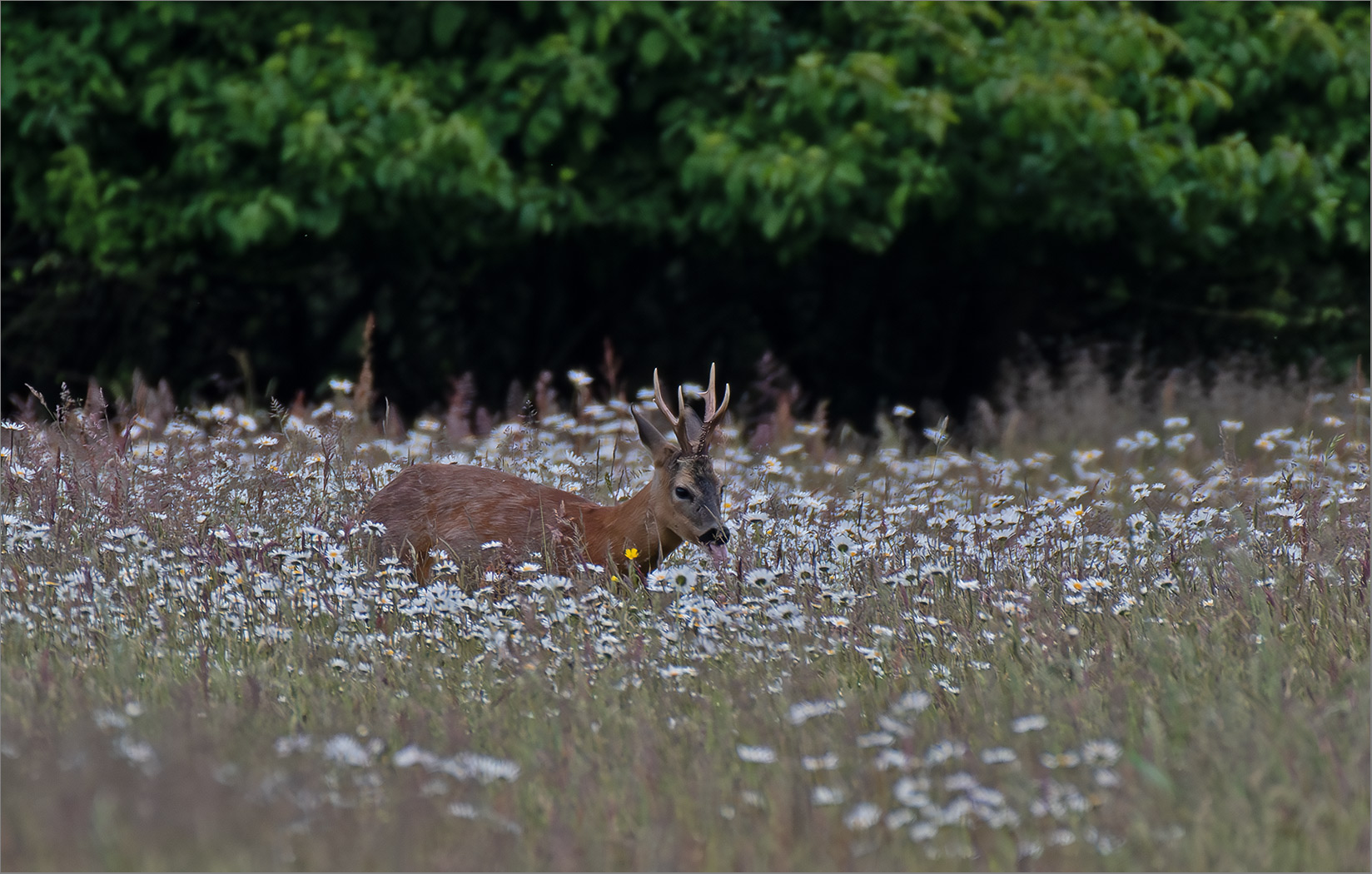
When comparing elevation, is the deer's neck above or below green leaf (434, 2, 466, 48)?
below

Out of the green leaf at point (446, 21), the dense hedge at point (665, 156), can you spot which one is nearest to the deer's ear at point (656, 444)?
the dense hedge at point (665, 156)

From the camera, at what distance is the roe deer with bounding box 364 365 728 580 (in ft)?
17.3

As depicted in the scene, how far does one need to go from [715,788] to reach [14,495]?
131 inches

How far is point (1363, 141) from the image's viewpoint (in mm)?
10492

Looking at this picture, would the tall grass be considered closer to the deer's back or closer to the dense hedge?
the deer's back

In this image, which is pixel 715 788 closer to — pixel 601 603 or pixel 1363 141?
pixel 601 603

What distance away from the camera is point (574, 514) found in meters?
5.61

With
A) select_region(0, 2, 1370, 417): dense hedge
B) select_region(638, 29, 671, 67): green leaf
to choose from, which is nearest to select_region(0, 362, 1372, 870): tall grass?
select_region(0, 2, 1370, 417): dense hedge

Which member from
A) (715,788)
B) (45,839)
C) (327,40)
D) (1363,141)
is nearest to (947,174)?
(1363,141)

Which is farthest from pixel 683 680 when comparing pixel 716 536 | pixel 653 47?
pixel 653 47

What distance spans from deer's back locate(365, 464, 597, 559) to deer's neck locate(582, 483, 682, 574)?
10 centimetres

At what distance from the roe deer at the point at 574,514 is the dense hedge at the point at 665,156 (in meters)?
2.72

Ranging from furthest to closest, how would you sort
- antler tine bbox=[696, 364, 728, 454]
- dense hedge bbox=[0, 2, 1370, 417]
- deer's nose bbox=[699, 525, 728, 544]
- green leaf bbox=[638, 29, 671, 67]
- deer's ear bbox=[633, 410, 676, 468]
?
green leaf bbox=[638, 29, 671, 67]
dense hedge bbox=[0, 2, 1370, 417]
deer's ear bbox=[633, 410, 676, 468]
antler tine bbox=[696, 364, 728, 454]
deer's nose bbox=[699, 525, 728, 544]

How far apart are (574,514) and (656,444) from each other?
1.31 feet
